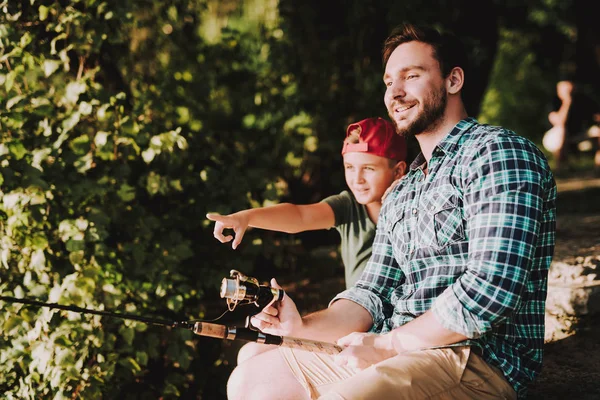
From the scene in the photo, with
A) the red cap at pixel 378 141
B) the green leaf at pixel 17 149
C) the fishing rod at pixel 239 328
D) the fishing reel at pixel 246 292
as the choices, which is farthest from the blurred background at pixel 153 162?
the fishing reel at pixel 246 292

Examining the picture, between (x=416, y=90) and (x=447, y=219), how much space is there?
50 centimetres

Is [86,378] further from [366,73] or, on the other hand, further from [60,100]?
[366,73]

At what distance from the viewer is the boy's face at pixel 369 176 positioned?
2.92 metres

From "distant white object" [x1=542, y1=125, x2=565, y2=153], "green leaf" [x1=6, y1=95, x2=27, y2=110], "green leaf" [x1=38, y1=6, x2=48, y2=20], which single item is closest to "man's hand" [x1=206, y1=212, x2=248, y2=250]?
"green leaf" [x1=6, y1=95, x2=27, y2=110]

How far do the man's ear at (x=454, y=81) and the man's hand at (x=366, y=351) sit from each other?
89cm

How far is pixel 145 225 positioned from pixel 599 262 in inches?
95.3

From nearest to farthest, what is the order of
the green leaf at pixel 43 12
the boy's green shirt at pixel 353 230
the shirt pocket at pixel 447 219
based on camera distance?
the shirt pocket at pixel 447 219 < the boy's green shirt at pixel 353 230 < the green leaf at pixel 43 12

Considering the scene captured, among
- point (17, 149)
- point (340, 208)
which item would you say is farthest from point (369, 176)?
point (17, 149)

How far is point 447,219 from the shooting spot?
2.00 meters

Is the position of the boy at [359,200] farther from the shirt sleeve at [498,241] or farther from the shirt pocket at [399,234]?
the shirt sleeve at [498,241]

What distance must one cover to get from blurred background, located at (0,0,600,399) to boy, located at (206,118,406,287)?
1.48 ft

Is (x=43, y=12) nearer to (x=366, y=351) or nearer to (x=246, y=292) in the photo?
(x=246, y=292)

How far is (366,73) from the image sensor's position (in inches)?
198

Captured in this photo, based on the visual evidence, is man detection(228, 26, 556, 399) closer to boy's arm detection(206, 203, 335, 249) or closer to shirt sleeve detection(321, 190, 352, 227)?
boy's arm detection(206, 203, 335, 249)
